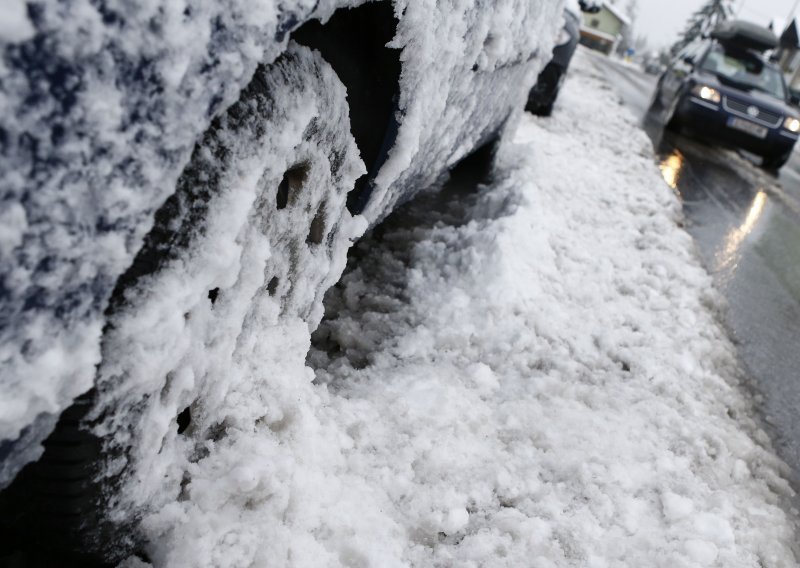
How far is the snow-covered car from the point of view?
60 cm

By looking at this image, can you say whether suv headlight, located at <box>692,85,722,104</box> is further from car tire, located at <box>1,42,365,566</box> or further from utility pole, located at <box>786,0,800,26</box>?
utility pole, located at <box>786,0,800,26</box>

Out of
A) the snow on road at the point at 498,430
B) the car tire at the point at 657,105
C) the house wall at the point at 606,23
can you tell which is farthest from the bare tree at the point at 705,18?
the snow on road at the point at 498,430

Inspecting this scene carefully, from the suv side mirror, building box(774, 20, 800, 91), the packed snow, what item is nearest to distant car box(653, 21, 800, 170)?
the suv side mirror

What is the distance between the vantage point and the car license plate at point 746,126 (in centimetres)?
809

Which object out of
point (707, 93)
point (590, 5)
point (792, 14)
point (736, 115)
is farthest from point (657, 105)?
point (792, 14)

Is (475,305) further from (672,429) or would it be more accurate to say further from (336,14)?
(336,14)

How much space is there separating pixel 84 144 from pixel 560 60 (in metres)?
6.10

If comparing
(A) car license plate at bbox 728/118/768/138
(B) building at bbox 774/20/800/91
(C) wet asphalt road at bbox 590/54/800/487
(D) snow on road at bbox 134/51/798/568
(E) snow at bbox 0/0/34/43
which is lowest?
(C) wet asphalt road at bbox 590/54/800/487

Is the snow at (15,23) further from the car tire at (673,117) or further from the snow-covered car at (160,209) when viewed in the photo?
the car tire at (673,117)

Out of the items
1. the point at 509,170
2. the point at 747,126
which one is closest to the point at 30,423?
the point at 509,170

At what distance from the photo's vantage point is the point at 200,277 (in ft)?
2.98

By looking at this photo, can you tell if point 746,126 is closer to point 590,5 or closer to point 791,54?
point 590,5

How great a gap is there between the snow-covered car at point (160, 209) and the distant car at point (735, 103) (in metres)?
8.11

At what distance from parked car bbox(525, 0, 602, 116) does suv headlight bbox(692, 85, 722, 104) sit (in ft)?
9.76
